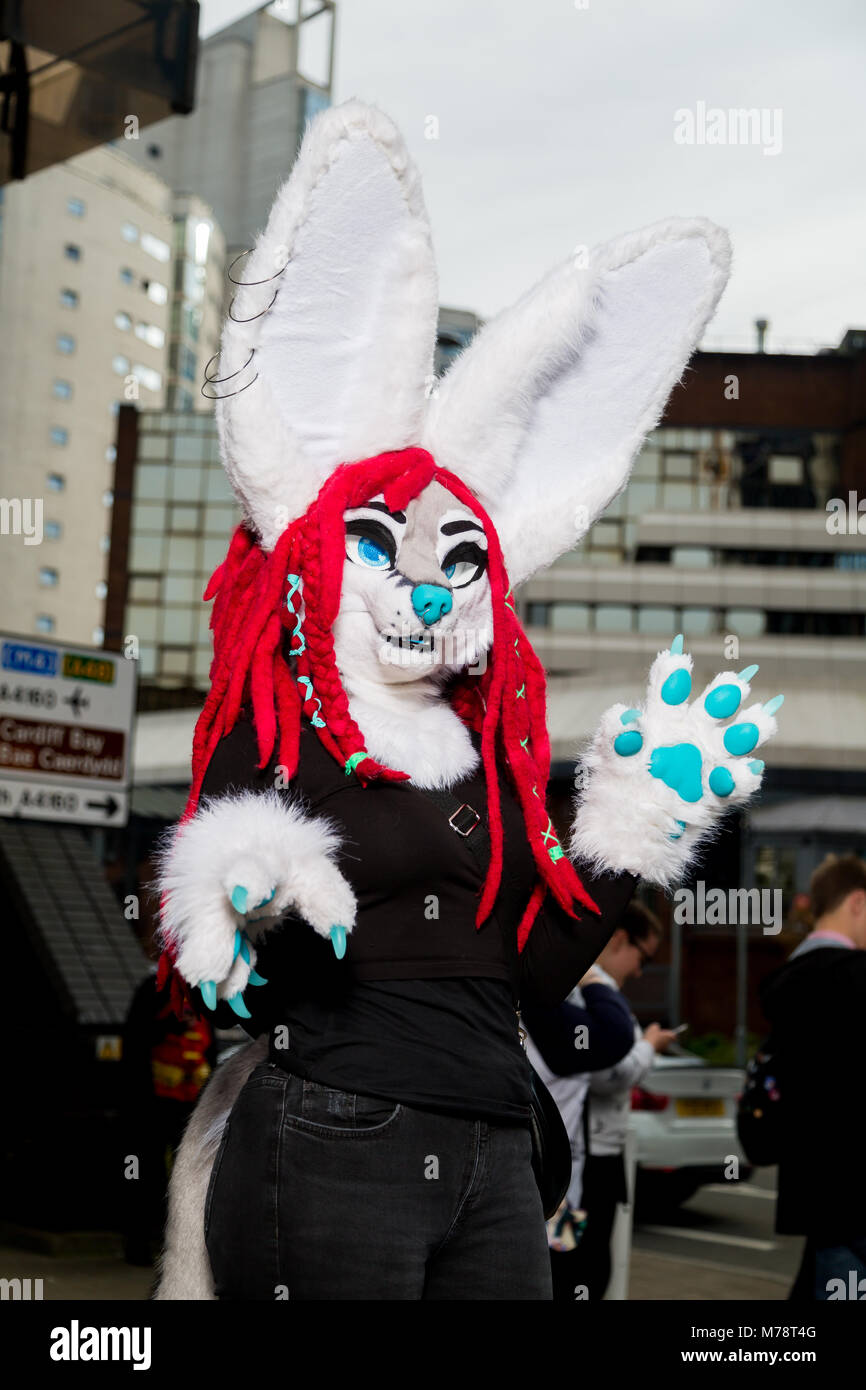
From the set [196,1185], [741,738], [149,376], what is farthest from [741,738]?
[149,376]

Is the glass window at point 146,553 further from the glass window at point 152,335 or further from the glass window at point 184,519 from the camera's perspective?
the glass window at point 152,335

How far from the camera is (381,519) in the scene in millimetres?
2449

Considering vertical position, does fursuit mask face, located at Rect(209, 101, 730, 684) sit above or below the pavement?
above

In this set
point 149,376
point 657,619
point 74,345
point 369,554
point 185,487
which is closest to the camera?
point 369,554

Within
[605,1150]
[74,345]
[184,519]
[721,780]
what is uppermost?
[74,345]

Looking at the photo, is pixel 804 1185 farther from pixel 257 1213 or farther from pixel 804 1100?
pixel 257 1213

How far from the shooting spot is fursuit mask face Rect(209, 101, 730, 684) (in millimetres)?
2414

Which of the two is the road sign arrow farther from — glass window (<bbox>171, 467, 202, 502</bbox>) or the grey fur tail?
glass window (<bbox>171, 467, 202, 502</bbox>)

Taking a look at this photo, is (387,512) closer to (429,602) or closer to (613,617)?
(429,602)

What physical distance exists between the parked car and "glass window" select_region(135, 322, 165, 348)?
2505 inches

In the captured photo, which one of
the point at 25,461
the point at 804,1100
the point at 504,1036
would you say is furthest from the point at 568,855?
the point at 25,461

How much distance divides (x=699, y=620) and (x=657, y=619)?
1.08 meters

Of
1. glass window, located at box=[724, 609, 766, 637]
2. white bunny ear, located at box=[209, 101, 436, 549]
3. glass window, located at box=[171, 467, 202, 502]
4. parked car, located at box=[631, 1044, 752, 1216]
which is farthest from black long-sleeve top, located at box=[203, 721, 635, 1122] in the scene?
glass window, located at box=[171, 467, 202, 502]

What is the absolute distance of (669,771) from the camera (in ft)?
7.73
